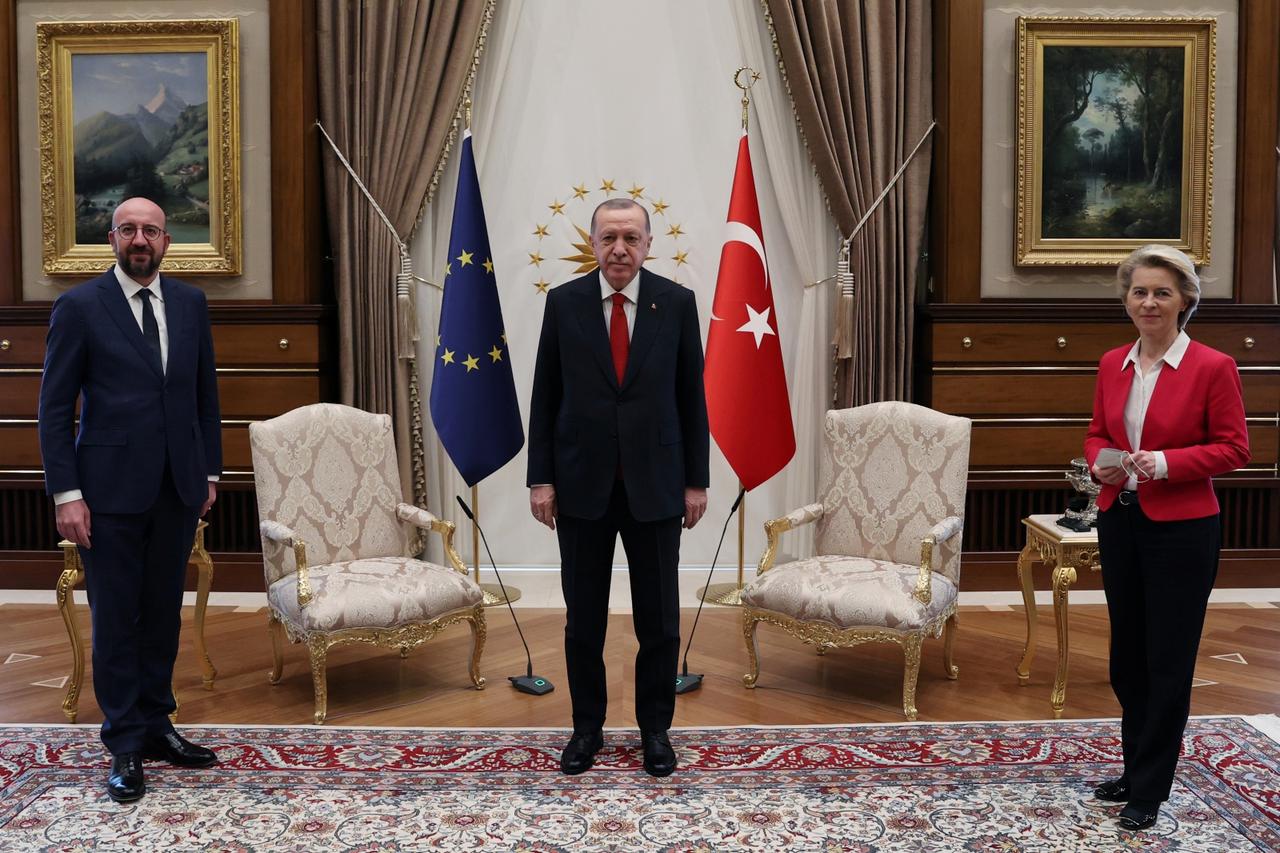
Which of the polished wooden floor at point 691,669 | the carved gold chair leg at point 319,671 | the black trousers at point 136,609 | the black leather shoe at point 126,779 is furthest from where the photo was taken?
the polished wooden floor at point 691,669

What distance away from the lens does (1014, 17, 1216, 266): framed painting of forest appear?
585 centimetres

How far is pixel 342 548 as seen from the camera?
4492 mm

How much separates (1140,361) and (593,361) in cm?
153

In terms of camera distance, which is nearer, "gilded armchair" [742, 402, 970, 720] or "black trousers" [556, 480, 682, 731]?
"black trousers" [556, 480, 682, 731]

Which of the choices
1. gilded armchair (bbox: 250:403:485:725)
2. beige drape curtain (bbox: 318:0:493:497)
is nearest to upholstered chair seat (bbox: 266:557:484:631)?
gilded armchair (bbox: 250:403:485:725)

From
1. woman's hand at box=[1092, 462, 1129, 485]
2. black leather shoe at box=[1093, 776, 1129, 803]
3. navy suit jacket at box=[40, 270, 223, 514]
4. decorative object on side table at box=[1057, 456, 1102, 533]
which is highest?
navy suit jacket at box=[40, 270, 223, 514]

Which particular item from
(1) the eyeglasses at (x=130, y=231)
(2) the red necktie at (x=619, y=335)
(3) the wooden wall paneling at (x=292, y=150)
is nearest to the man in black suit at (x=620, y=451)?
(2) the red necktie at (x=619, y=335)

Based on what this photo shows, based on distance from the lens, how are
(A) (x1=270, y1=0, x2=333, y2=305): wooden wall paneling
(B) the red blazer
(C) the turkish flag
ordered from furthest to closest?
(A) (x1=270, y1=0, x2=333, y2=305): wooden wall paneling, (C) the turkish flag, (B) the red blazer

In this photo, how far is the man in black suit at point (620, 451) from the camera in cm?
338

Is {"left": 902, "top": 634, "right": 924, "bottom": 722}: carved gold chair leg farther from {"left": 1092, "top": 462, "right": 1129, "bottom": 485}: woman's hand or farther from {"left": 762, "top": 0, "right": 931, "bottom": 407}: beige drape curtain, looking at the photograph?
{"left": 762, "top": 0, "right": 931, "bottom": 407}: beige drape curtain

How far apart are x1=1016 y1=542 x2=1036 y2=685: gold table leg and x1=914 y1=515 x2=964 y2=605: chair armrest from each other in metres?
0.42

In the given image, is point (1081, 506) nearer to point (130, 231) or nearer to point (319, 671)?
point (319, 671)

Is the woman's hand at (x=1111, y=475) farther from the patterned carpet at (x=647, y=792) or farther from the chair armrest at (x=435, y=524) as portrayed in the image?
the chair armrest at (x=435, y=524)

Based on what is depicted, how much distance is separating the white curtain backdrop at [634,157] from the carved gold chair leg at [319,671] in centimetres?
226
